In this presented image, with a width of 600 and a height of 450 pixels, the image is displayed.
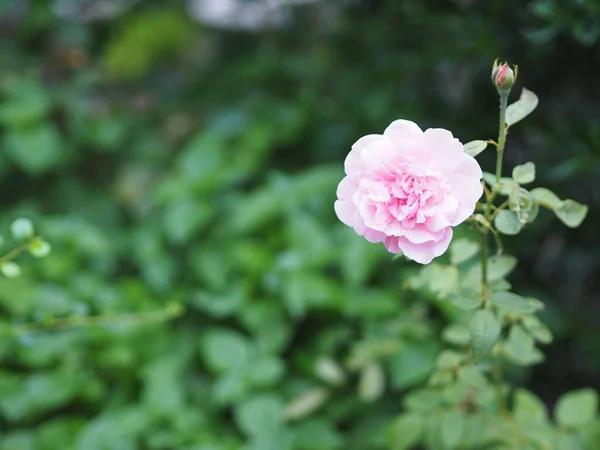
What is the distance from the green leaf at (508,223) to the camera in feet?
2.73

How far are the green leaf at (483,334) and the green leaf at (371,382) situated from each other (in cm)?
57

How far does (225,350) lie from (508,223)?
34.3 inches

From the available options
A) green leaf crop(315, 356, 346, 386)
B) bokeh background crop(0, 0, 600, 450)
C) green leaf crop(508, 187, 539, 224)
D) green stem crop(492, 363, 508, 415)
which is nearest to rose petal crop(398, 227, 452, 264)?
green leaf crop(508, 187, 539, 224)

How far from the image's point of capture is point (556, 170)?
1.51 metres

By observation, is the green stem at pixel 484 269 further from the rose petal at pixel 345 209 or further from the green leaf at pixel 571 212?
the rose petal at pixel 345 209

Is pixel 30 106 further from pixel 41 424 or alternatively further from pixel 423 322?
pixel 423 322

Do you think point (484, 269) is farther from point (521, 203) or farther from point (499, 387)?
point (499, 387)

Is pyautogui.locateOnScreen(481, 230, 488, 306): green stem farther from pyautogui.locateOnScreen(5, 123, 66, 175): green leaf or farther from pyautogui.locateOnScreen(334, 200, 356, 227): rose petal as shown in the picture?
pyautogui.locateOnScreen(5, 123, 66, 175): green leaf

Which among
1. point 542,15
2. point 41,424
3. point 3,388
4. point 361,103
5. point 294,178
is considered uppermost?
point 542,15

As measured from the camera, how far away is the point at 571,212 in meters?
0.93

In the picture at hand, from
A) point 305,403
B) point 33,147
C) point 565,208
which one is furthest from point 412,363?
point 33,147

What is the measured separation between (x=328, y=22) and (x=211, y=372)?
4.35 ft

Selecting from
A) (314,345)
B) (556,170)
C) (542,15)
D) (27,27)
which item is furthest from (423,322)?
(27,27)

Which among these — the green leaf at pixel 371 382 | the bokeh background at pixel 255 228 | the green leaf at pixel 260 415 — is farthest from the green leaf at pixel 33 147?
the green leaf at pixel 371 382
